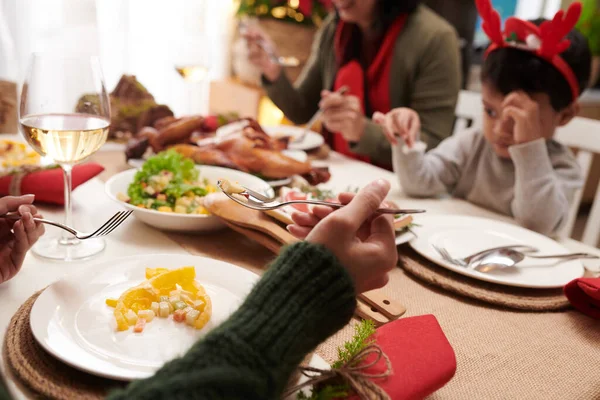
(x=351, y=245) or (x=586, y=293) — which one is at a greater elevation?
(x=351, y=245)

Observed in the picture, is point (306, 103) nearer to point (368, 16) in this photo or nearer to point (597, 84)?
point (368, 16)

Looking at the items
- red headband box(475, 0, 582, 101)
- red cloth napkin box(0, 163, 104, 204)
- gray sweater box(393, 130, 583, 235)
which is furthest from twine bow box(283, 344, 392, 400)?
red headband box(475, 0, 582, 101)

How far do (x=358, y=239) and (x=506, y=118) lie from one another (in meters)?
0.88

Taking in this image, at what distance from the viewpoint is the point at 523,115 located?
49.8 inches

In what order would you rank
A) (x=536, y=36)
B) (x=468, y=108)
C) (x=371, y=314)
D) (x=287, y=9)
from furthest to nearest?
(x=287, y=9), (x=468, y=108), (x=536, y=36), (x=371, y=314)

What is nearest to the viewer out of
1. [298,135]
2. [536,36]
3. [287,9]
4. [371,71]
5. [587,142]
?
[536,36]

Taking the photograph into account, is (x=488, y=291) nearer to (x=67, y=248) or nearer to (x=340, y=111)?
(x=67, y=248)

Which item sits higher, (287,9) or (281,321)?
(287,9)

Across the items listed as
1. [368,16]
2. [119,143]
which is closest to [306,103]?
[368,16]

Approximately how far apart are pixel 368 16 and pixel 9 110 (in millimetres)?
1407

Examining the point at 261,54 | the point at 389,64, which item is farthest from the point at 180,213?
the point at 389,64

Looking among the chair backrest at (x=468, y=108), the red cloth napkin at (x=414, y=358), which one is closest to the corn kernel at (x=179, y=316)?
the red cloth napkin at (x=414, y=358)

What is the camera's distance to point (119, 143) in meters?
1.59

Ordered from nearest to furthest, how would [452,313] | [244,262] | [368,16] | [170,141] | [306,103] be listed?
[452,313]
[244,262]
[170,141]
[368,16]
[306,103]
